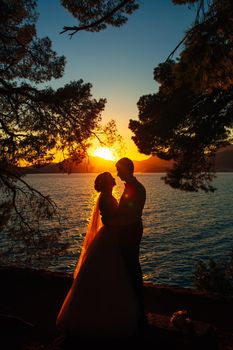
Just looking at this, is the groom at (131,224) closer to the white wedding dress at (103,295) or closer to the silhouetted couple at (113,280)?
the silhouetted couple at (113,280)

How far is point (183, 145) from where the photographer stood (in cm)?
1073

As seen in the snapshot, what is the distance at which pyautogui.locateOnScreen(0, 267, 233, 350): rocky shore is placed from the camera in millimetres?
5023

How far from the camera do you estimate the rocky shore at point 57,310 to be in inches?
198

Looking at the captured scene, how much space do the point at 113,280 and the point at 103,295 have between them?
0.26 metres

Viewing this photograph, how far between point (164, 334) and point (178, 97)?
7.13 metres

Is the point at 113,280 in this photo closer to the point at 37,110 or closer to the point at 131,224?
the point at 131,224

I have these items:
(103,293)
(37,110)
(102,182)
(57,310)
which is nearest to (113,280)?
(103,293)

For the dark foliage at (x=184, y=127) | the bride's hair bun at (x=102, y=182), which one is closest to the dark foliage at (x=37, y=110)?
the dark foliage at (x=184, y=127)

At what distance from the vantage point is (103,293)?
5.18 m

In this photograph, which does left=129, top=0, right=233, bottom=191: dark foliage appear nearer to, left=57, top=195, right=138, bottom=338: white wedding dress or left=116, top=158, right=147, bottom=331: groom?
left=116, top=158, right=147, bottom=331: groom

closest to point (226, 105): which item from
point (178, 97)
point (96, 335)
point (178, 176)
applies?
point (178, 97)

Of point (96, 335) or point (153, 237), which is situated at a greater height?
point (96, 335)

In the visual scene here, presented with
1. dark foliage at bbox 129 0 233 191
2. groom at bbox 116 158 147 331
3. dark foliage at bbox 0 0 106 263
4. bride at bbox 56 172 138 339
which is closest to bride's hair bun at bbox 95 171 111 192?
bride at bbox 56 172 138 339

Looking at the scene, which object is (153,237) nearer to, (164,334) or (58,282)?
(58,282)
